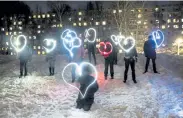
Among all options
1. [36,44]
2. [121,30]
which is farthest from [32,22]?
[121,30]

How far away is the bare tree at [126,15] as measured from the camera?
38.5 m

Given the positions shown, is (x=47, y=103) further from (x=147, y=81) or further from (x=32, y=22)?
(x=32, y=22)

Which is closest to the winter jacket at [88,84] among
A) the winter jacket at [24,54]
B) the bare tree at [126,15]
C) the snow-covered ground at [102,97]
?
the snow-covered ground at [102,97]

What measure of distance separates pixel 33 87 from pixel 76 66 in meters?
2.31

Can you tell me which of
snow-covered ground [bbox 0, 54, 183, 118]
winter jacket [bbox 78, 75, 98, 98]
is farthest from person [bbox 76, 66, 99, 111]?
snow-covered ground [bbox 0, 54, 183, 118]

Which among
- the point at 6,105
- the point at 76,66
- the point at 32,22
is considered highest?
the point at 32,22

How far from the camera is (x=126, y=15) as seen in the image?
3875 cm

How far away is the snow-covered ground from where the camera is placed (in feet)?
41.9

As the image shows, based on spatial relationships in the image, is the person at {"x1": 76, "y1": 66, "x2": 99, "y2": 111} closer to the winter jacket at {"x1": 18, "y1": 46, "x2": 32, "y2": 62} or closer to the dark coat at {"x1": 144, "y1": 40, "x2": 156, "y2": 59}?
the dark coat at {"x1": 144, "y1": 40, "x2": 156, "y2": 59}

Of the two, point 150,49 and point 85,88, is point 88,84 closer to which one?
point 85,88

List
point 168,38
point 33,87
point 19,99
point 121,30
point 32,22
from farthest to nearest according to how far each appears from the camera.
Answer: point 32,22 → point 168,38 → point 121,30 → point 33,87 → point 19,99

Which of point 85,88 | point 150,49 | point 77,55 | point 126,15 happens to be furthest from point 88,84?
point 126,15

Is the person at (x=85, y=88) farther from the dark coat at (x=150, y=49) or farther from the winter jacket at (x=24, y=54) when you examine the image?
the winter jacket at (x=24, y=54)

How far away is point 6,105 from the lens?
46.0 ft
